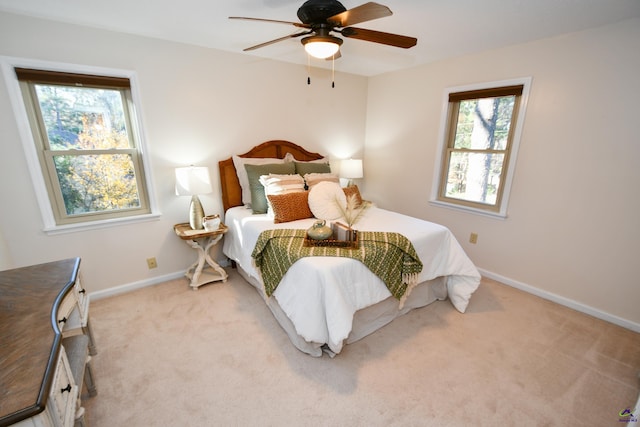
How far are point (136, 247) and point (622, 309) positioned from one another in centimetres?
430

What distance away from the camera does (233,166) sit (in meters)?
3.02

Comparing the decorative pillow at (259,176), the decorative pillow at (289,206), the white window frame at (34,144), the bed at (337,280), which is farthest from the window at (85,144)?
the decorative pillow at (289,206)

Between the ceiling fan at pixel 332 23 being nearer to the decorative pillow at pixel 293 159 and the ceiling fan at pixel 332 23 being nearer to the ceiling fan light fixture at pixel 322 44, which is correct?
the ceiling fan light fixture at pixel 322 44

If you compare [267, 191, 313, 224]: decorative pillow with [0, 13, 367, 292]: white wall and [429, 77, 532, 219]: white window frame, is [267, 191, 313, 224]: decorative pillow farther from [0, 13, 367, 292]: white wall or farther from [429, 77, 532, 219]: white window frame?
[429, 77, 532, 219]: white window frame

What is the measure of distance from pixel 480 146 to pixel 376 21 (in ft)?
5.72

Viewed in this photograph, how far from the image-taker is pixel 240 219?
106 inches

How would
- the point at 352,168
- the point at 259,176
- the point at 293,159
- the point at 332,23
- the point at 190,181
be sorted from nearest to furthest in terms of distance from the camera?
1. the point at 332,23
2. the point at 190,181
3. the point at 259,176
4. the point at 293,159
5. the point at 352,168

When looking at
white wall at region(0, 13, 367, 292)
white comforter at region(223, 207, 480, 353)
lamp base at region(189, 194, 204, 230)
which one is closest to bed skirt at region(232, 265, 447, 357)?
white comforter at region(223, 207, 480, 353)

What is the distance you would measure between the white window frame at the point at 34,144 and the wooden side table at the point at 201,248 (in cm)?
40

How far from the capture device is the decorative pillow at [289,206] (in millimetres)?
2502

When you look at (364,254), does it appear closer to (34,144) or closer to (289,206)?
(289,206)

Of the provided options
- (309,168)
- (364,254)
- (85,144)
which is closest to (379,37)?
(364,254)

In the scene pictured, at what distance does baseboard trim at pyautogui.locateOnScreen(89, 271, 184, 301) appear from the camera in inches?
101

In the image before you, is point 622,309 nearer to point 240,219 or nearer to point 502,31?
point 502,31
